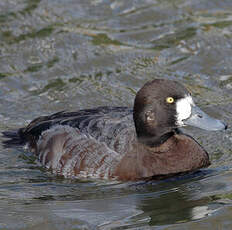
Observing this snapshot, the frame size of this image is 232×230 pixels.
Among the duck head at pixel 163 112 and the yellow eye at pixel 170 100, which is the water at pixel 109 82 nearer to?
the duck head at pixel 163 112

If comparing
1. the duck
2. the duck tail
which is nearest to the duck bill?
the duck

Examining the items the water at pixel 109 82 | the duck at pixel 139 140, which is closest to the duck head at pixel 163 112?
the duck at pixel 139 140

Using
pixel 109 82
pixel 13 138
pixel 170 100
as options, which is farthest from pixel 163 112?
pixel 109 82

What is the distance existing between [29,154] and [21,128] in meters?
0.43

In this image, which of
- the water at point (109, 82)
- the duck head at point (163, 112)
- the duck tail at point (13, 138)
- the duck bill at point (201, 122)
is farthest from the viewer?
the duck tail at point (13, 138)

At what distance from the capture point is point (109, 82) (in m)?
8.74

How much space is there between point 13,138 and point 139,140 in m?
1.82

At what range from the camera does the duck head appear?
629cm

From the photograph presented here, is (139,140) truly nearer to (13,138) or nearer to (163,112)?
(163,112)

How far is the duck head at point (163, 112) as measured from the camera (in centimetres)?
629

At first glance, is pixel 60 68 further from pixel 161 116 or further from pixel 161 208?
pixel 161 208

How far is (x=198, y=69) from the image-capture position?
354 inches

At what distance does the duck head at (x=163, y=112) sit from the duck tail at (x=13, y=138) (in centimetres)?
169

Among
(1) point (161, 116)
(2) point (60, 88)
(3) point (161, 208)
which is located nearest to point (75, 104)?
(2) point (60, 88)
